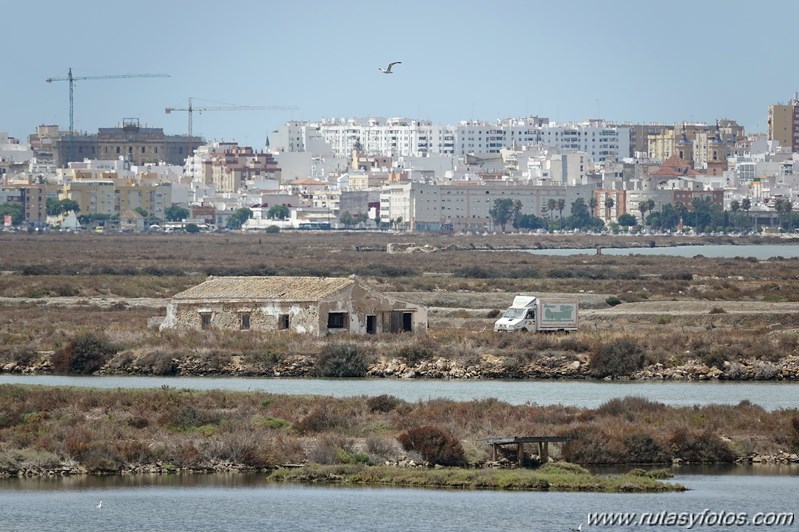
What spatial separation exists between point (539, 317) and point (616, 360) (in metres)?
7.38

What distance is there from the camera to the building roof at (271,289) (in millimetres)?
46719

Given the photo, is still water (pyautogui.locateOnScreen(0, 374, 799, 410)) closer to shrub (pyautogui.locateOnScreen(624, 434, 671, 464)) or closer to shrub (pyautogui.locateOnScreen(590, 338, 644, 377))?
shrub (pyautogui.locateOnScreen(590, 338, 644, 377))

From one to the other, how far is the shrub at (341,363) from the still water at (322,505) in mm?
13897

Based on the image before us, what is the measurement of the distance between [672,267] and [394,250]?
44.4 meters

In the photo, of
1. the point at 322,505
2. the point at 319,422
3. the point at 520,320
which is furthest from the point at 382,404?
the point at 520,320

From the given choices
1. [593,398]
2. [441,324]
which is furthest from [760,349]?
[441,324]

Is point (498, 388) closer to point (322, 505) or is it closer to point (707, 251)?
point (322, 505)

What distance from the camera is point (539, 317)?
49938 mm

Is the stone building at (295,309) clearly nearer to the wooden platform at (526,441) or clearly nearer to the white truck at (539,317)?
the white truck at (539,317)

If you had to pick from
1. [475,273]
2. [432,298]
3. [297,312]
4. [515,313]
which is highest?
[297,312]

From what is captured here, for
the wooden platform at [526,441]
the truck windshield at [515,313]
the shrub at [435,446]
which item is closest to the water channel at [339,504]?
the shrub at [435,446]

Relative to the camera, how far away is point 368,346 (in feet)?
144

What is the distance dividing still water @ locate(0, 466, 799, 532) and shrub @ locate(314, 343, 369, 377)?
1390 centimetres

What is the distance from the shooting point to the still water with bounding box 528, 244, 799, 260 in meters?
144
